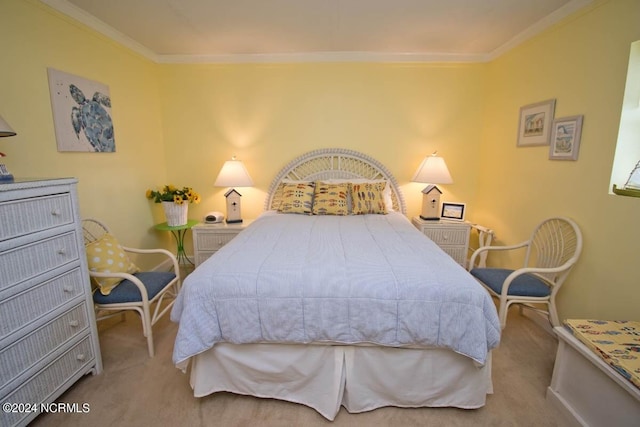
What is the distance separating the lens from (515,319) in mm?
2447

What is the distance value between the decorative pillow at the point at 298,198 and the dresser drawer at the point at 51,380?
1864 mm

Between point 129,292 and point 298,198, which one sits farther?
point 298,198

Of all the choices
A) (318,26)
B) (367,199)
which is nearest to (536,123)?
(367,199)

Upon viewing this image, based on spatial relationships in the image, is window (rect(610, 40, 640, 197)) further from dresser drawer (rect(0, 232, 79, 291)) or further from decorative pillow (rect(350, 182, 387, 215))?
dresser drawer (rect(0, 232, 79, 291))

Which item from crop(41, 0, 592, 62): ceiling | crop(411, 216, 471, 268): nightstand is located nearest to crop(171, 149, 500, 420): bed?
crop(411, 216, 471, 268): nightstand

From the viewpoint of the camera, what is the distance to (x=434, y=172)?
10.1 feet

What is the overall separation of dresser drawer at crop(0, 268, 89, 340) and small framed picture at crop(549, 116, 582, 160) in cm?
343

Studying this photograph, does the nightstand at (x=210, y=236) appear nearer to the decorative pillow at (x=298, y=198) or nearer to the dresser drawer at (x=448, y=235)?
the decorative pillow at (x=298, y=198)

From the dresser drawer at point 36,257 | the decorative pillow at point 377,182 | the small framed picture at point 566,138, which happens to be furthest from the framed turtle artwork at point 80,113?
the small framed picture at point 566,138

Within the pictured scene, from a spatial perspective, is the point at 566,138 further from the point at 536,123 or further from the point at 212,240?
the point at 212,240

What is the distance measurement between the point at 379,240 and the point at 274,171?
5.93 ft

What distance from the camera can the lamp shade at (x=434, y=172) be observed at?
3047 millimetres

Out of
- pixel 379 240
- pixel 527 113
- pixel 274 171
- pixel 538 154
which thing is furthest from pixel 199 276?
pixel 527 113

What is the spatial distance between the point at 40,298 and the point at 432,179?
3196 millimetres
